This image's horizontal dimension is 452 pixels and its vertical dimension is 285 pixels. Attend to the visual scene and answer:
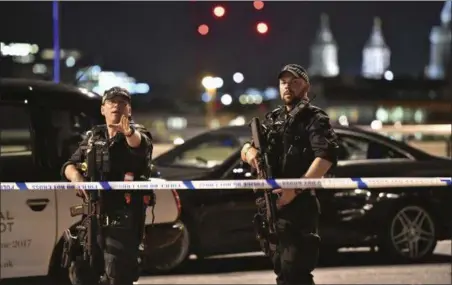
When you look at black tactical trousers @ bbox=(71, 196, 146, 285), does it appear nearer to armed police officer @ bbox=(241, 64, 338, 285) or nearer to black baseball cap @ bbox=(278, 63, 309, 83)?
armed police officer @ bbox=(241, 64, 338, 285)

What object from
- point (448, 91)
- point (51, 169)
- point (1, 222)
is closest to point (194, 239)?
point (51, 169)

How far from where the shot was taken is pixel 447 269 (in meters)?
6.84

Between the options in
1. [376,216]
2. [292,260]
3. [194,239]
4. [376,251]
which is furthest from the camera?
[376,251]

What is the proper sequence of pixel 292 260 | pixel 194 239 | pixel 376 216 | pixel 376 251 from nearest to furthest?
pixel 292 260
pixel 194 239
pixel 376 216
pixel 376 251

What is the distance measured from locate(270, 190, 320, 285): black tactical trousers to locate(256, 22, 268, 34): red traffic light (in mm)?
5163

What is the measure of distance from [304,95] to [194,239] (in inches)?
107

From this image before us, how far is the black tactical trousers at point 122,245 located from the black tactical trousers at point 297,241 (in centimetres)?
80

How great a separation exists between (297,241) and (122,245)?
965 millimetres

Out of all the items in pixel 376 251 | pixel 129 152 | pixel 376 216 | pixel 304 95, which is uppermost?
pixel 304 95

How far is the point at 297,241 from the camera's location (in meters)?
4.02

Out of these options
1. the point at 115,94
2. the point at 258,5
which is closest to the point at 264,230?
the point at 115,94

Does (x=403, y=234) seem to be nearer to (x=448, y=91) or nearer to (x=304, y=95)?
(x=304, y=95)

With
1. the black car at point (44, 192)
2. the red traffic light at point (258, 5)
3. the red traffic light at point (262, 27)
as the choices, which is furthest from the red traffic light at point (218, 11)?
the black car at point (44, 192)

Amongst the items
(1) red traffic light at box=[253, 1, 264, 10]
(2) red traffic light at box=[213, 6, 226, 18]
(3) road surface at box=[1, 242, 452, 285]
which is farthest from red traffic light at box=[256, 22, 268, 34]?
(3) road surface at box=[1, 242, 452, 285]
